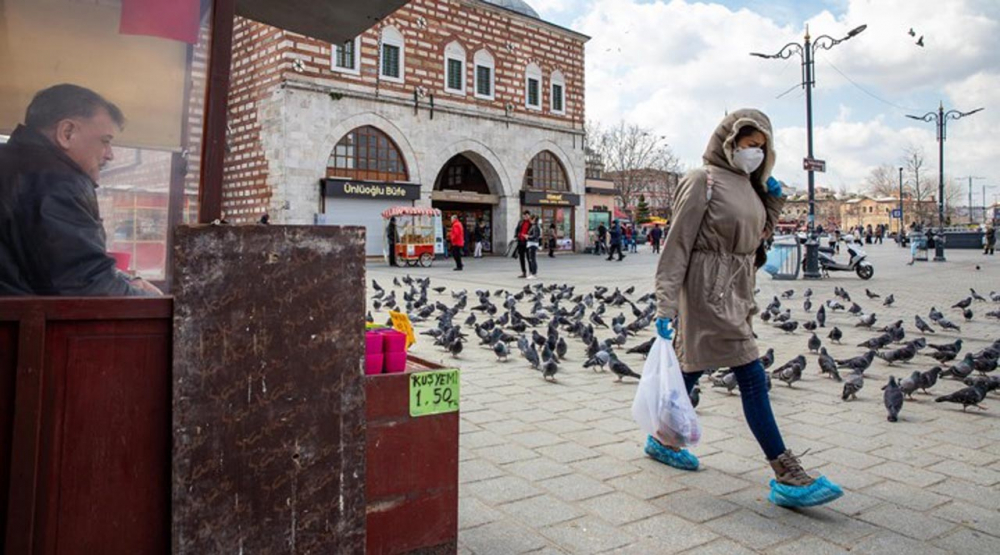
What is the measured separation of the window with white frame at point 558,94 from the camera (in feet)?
111

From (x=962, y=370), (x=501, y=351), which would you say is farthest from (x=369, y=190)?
(x=962, y=370)

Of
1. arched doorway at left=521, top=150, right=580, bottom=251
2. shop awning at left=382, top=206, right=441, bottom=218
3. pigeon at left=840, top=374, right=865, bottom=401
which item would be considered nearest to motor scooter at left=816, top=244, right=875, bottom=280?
pigeon at left=840, top=374, right=865, bottom=401

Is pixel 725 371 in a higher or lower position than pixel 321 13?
lower

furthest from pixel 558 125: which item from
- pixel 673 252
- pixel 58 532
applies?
pixel 58 532

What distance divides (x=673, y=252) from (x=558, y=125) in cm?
3162

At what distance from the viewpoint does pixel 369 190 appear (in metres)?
26.1

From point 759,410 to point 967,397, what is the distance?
8.94 feet

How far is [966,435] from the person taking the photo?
4.52 metres

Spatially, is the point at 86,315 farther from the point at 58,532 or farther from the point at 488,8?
the point at 488,8

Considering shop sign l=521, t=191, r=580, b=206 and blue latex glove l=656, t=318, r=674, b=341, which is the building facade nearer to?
shop sign l=521, t=191, r=580, b=206

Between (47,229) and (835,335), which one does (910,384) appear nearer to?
(835,335)

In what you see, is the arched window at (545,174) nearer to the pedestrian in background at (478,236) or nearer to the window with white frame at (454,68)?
the pedestrian in background at (478,236)

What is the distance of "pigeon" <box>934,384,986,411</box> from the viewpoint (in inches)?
197

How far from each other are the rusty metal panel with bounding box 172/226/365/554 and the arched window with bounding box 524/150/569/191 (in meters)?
31.5
